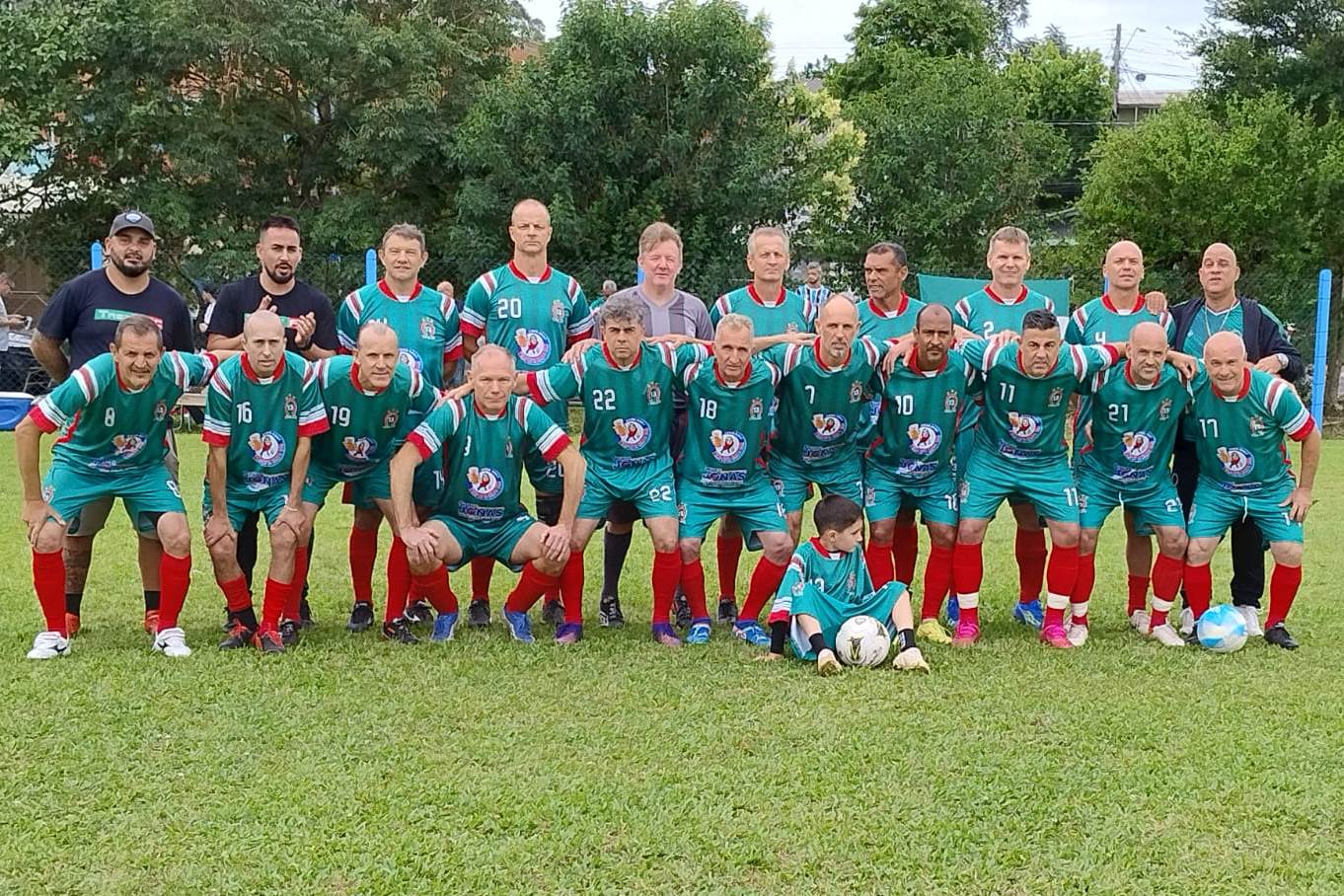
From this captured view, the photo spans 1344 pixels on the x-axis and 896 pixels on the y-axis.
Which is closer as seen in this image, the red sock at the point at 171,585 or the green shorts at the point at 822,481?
the red sock at the point at 171,585

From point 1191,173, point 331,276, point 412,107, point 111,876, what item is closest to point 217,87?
point 412,107

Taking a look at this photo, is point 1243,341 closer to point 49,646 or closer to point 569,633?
point 569,633

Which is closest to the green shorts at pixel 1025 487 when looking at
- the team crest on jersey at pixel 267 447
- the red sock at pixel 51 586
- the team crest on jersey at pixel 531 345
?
the team crest on jersey at pixel 531 345

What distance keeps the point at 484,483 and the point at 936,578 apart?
2015 mm

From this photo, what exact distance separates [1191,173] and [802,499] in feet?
38.8

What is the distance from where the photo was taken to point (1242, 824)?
3.26 meters

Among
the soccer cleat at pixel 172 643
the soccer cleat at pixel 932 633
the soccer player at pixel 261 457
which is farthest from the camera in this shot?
the soccer cleat at pixel 932 633

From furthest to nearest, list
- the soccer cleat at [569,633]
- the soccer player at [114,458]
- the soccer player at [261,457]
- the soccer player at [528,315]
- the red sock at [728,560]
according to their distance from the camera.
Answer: the red sock at [728,560], the soccer player at [528,315], the soccer cleat at [569,633], the soccer player at [261,457], the soccer player at [114,458]

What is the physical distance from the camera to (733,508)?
5.35 metres

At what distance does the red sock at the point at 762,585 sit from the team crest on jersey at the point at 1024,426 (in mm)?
1147

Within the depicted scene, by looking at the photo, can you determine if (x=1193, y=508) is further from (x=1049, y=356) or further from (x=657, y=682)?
(x=657, y=682)

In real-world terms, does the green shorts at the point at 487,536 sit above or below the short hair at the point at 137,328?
below

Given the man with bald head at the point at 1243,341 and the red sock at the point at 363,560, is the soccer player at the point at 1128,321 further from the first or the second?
the red sock at the point at 363,560

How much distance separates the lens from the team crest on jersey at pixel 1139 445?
17.4 ft
